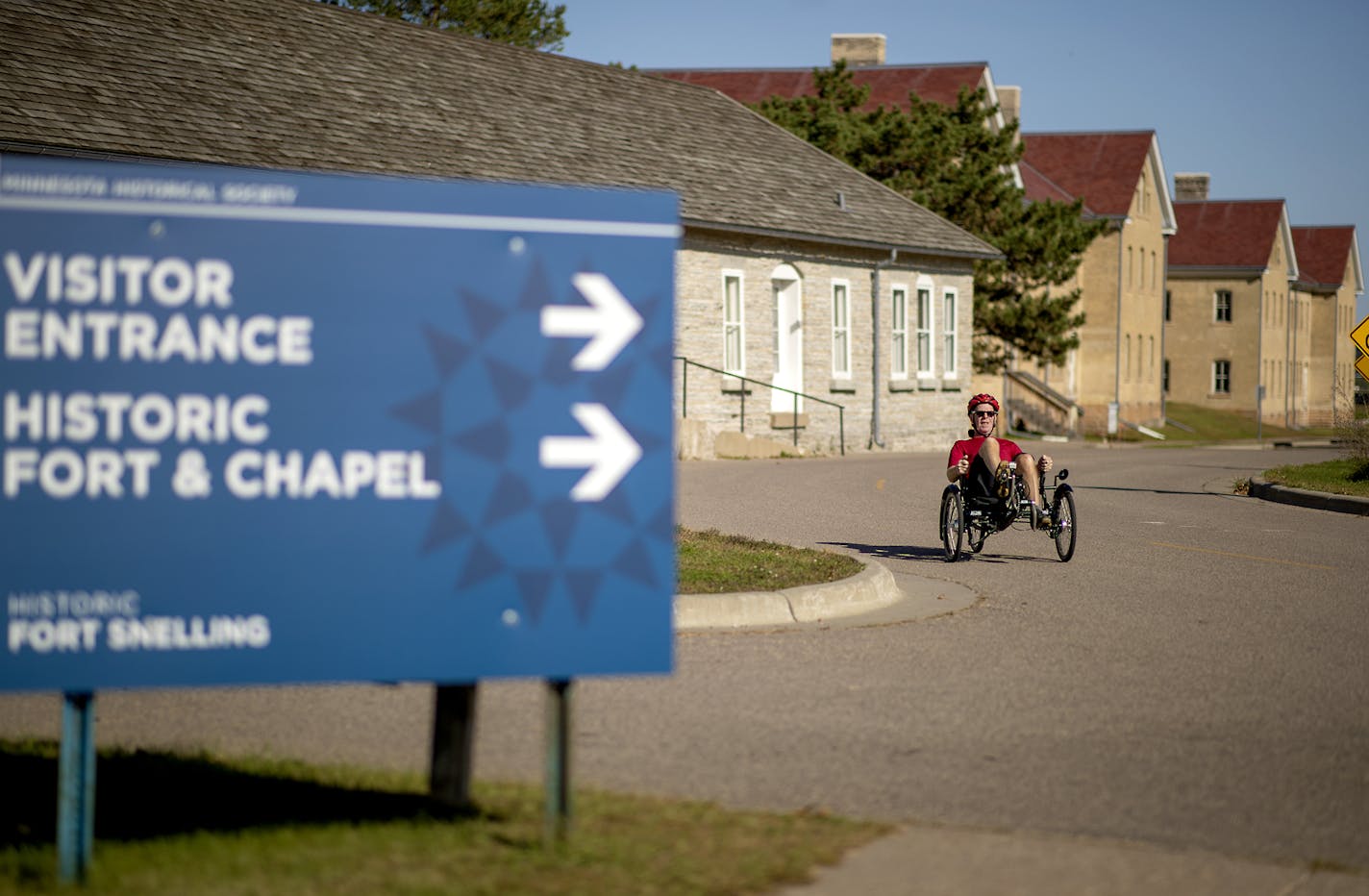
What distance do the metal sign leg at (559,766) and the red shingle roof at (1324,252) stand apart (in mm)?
93421

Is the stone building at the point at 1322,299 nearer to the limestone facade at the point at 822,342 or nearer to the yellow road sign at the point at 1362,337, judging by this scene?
the limestone facade at the point at 822,342

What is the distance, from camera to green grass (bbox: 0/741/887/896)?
193 inches

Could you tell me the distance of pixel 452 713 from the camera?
5.63 metres

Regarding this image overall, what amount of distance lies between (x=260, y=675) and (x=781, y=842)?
68.0 inches

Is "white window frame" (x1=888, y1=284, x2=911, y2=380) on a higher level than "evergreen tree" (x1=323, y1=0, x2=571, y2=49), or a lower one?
lower

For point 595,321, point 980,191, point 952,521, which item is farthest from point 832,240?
point 595,321

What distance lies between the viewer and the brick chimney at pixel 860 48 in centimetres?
6388

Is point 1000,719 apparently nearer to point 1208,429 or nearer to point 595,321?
point 595,321

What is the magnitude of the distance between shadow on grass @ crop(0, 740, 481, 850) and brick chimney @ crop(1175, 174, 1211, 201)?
8796 cm

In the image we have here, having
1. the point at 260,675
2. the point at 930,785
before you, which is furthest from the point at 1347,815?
the point at 260,675

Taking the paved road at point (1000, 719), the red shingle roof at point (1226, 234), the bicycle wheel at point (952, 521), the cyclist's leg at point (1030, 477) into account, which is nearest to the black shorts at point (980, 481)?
the bicycle wheel at point (952, 521)

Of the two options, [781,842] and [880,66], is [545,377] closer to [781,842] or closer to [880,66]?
[781,842]

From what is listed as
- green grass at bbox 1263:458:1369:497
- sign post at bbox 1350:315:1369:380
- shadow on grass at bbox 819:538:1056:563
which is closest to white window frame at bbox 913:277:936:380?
green grass at bbox 1263:458:1369:497

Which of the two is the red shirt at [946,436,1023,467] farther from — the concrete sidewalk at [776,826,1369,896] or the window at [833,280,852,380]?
the window at [833,280,852,380]
